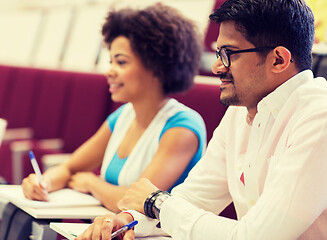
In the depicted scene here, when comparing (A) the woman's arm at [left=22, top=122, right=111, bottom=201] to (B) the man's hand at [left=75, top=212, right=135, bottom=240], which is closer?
(B) the man's hand at [left=75, top=212, right=135, bottom=240]

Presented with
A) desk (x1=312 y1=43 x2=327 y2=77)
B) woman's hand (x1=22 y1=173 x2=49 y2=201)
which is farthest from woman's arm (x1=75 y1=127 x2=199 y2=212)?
desk (x1=312 y1=43 x2=327 y2=77)

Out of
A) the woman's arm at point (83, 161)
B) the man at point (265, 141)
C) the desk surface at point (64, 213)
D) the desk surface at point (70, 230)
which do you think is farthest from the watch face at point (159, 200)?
the woman's arm at point (83, 161)

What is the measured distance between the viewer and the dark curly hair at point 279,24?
1.32 metres

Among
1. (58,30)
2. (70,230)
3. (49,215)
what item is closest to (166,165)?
(49,215)

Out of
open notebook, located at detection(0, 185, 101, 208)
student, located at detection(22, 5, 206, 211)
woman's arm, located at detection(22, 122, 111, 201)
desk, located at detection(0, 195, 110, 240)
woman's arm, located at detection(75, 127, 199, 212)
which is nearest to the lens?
desk, located at detection(0, 195, 110, 240)

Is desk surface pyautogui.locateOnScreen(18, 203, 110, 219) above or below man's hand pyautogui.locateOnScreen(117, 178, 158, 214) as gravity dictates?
below

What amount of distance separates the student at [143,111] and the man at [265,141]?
44cm

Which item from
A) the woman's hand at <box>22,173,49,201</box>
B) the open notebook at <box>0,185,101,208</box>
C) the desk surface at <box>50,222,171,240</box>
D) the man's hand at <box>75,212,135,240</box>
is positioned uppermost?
the man's hand at <box>75,212,135,240</box>

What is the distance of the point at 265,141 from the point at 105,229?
0.48 meters

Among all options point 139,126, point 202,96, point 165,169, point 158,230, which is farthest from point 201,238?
point 202,96

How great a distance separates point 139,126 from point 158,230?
0.73 metres

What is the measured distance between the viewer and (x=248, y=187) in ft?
4.69

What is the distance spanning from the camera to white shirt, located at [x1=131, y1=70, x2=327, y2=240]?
1141 millimetres

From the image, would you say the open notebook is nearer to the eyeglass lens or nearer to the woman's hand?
the woman's hand
